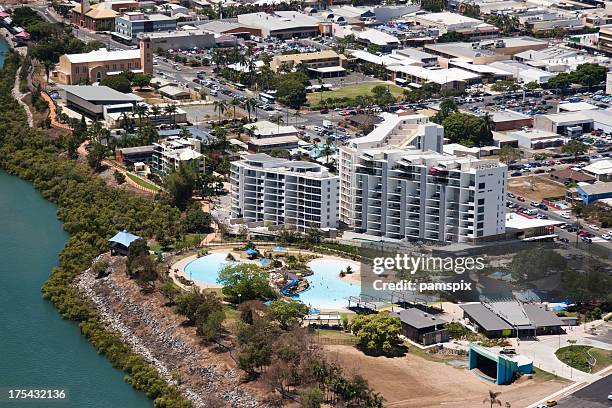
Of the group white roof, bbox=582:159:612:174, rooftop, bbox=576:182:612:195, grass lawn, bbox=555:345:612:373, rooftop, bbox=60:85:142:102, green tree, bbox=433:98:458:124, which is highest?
rooftop, bbox=60:85:142:102

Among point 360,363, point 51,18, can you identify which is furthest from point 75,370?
point 51,18

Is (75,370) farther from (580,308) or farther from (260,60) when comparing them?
(260,60)

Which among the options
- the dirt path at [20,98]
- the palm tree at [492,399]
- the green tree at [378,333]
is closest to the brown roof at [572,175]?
the green tree at [378,333]

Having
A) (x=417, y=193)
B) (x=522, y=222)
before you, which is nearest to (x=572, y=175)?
(x=522, y=222)

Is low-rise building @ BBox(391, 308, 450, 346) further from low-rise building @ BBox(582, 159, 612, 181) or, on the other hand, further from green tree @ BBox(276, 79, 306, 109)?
green tree @ BBox(276, 79, 306, 109)

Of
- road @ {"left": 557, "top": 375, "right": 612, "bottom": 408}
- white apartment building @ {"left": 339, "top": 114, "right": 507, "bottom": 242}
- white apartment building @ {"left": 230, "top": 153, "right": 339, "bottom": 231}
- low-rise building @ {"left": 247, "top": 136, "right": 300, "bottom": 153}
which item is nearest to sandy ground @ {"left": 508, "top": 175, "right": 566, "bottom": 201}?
white apartment building @ {"left": 339, "top": 114, "right": 507, "bottom": 242}
